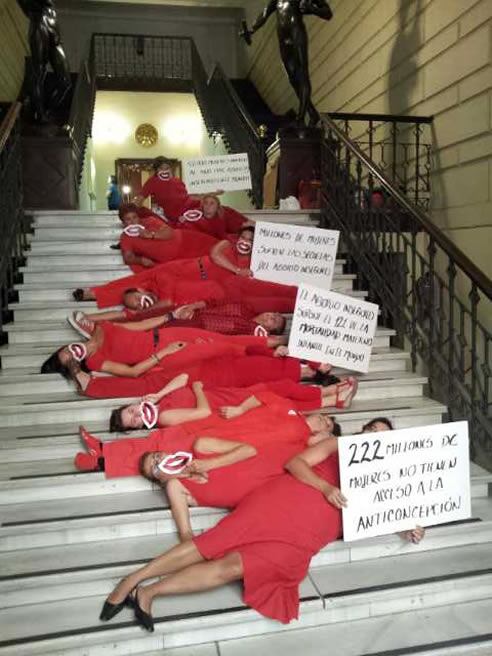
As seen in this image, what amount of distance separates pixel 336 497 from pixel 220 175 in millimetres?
3950

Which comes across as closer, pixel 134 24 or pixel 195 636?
pixel 195 636

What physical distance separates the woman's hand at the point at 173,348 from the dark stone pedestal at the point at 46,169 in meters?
2.87

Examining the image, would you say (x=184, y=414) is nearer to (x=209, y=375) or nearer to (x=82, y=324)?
(x=209, y=375)

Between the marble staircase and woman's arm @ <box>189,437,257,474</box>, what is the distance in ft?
0.82

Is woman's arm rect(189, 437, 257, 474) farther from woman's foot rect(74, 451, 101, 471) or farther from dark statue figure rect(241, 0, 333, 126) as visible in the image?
dark statue figure rect(241, 0, 333, 126)

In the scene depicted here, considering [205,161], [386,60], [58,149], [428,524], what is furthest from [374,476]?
[386,60]

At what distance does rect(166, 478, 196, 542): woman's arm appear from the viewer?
2393 millimetres

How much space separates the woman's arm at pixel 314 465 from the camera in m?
2.30

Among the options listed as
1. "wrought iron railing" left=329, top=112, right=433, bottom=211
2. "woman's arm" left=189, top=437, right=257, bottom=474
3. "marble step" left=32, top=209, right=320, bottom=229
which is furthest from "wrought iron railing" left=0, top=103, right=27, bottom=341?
"wrought iron railing" left=329, top=112, right=433, bottom=211

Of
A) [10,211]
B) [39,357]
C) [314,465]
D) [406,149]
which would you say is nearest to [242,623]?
[314,465]

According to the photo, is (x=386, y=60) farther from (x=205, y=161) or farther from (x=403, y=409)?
(x=403, y=409)

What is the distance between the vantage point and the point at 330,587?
2.29 m

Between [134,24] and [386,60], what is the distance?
348 inches

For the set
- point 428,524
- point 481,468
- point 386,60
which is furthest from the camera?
point 386,60
